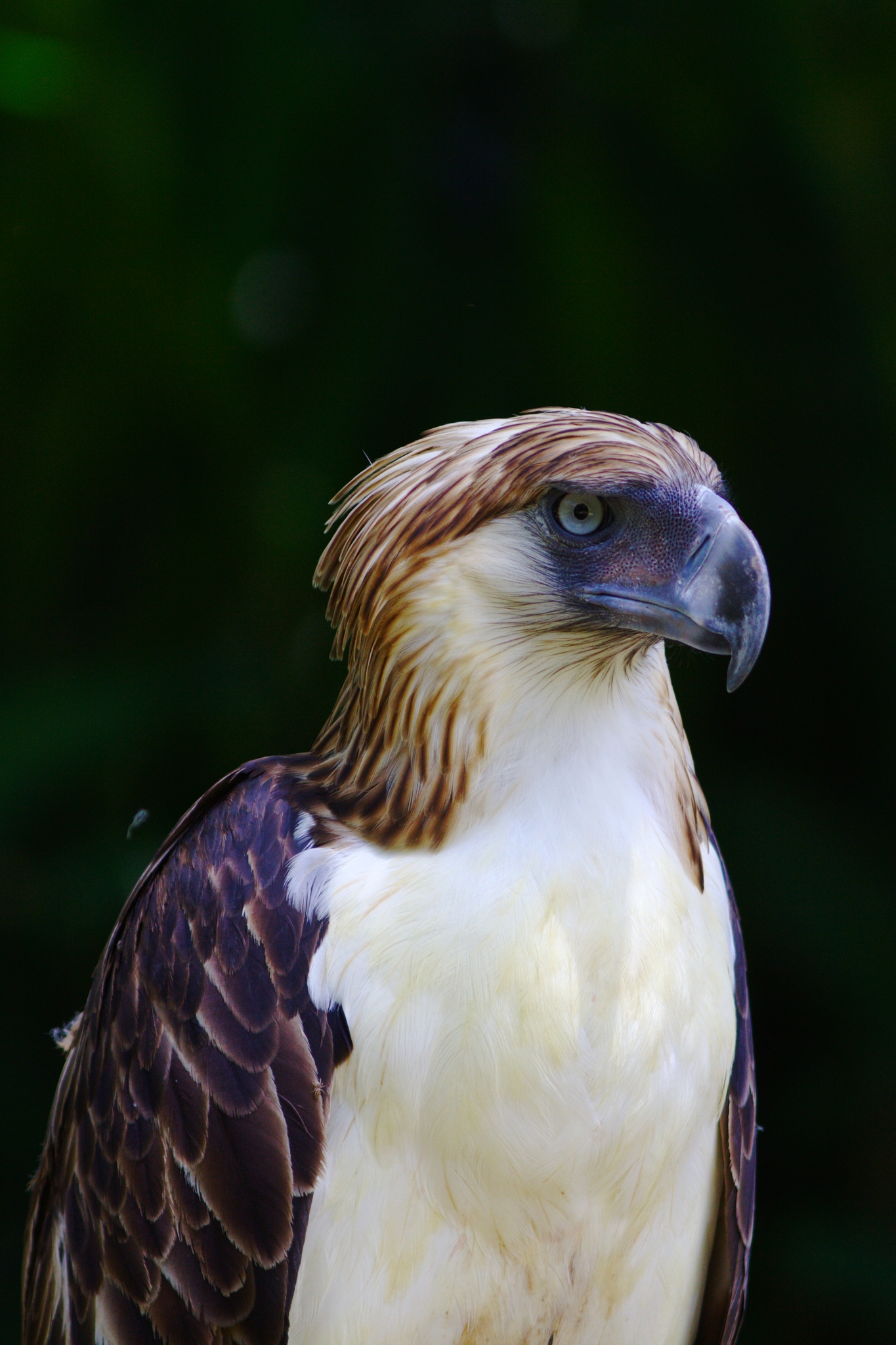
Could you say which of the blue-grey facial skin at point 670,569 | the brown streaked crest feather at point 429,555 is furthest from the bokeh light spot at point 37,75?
the blue-grey facial skin at point 670,569

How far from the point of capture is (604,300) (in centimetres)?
318

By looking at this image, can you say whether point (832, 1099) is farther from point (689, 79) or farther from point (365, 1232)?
point (689, 79)

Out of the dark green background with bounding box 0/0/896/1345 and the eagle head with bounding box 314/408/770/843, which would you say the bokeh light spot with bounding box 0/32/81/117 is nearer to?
the dark green background with bounding box 0/0/896/1345

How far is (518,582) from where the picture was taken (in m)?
1.69

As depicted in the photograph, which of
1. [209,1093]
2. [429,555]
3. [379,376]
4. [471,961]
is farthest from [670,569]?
[379,376]

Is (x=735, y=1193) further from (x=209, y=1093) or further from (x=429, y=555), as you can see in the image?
(x=429, y=555)

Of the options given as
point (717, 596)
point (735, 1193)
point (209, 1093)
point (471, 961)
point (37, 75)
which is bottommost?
point (735, 1193)

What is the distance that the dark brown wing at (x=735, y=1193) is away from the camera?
1.91 meters

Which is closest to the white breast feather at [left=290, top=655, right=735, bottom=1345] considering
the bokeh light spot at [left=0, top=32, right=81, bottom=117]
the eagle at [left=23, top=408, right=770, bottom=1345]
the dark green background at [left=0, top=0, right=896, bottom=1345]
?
the eagle at [left=23, top=408, right=770, bottom=1345]

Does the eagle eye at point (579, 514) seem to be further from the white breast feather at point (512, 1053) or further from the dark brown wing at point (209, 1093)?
the dark brown wing at point (209, 1093)

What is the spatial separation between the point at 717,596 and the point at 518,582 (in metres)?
0.25

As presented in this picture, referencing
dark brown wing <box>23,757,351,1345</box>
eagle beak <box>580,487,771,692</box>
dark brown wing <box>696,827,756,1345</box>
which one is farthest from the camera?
dark brown wing <box>696,827,756,1345</box>

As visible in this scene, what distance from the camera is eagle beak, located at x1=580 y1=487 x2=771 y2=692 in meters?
1.58

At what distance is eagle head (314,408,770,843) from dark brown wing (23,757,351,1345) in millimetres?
181
